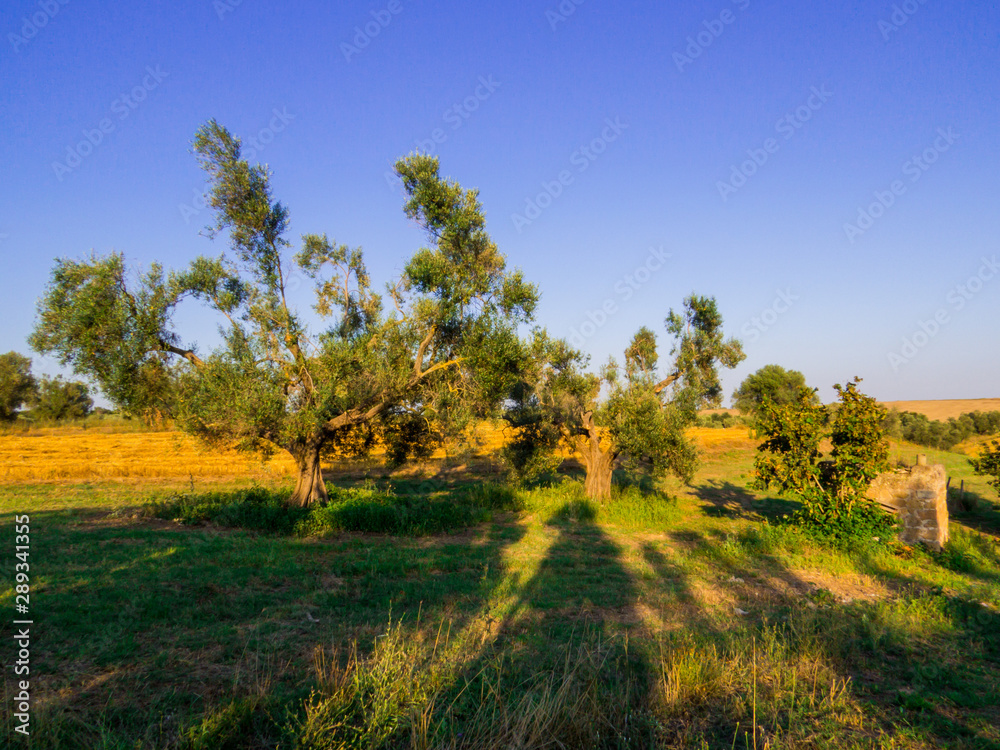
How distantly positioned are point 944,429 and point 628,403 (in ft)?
139

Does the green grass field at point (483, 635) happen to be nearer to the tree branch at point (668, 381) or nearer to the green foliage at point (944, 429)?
the tree branch at point (668, 381)

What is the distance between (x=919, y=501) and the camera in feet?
40.0

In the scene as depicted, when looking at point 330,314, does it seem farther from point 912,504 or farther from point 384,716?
point 912,504

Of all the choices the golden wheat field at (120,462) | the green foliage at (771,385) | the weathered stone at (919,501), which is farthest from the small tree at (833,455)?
the green foliage at (771,385)

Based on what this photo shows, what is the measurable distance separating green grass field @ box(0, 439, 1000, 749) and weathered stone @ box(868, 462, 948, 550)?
68 cm

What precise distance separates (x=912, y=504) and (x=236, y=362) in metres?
17.3

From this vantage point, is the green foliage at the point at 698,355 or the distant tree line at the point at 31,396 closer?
the green foliage at the point at 698,355

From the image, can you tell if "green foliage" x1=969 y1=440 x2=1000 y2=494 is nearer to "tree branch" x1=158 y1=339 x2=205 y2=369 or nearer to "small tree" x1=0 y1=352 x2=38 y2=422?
"tree branch" x1=158 y1=339 x2=205 y2=369

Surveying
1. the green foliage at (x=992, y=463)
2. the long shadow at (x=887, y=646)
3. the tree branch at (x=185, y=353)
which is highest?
the tree branch at (x=185, y=353)

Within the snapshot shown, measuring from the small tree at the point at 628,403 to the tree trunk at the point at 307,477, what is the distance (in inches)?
284

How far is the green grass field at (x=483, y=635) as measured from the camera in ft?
13.7

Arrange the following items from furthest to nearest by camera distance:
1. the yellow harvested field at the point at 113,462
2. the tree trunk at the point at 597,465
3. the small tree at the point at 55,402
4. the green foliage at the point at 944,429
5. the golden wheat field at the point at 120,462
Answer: the small tree at the point at 55,402
the green foliage at the point at 944,429
the yellow harvested field at the point at 113,462
the golden wheat field at the point at 120,462
the tree trunk at the point at 597,465

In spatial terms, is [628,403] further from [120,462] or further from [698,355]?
[120,462]

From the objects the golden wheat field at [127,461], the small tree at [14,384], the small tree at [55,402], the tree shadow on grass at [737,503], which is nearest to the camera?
the tree shadow on grass at [737,503]
